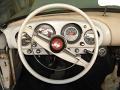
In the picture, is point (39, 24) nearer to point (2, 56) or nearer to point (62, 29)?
point (62, 29)

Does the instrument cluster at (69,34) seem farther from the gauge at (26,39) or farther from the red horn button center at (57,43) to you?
the red horn button center at (57,43)

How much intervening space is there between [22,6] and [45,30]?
978 mm

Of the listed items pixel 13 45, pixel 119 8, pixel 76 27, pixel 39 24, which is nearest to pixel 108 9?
pixel 119 8

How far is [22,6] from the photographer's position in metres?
3.32

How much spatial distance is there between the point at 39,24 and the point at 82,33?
352 mm

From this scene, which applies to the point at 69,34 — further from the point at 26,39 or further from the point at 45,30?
the point at 26,39

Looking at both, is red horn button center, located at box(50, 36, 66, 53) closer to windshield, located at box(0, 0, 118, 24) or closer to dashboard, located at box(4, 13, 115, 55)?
dashboard, located at box(4, 13, 115, 55)

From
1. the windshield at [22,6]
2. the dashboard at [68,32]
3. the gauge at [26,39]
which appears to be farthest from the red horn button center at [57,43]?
the windshield at [22,6]

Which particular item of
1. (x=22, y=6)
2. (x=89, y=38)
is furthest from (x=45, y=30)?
(x=22, y=6)

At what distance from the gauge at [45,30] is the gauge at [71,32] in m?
0.09

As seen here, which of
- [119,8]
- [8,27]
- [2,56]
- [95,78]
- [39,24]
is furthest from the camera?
[95,78]

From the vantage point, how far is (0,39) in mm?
2660

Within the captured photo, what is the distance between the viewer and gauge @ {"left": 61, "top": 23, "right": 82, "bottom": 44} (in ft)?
8.04

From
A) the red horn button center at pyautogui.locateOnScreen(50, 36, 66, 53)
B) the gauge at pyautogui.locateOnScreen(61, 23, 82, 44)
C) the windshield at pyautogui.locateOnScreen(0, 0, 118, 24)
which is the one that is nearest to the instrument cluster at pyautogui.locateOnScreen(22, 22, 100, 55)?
the gauge at pyautogui.locateOnScreen(61, 23, 82, 44)
